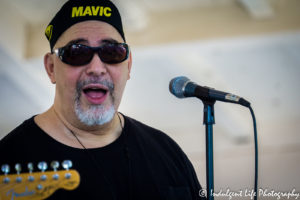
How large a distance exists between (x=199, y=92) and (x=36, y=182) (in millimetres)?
805

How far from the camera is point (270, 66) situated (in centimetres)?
679

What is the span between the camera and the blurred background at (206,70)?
17.0 ft

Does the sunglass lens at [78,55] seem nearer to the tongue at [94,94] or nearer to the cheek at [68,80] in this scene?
the cheek at [68,80]

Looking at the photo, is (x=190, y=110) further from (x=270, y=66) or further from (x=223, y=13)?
(x=223, y=13)

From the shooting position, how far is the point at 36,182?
1.96 metres

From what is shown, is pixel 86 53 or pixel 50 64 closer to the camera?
pixel 86 53

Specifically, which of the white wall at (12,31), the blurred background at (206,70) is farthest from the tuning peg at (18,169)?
the white wall at (12,31)

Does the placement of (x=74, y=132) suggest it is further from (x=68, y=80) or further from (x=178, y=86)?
(x=178, y=86)

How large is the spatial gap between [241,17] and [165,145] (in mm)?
3184

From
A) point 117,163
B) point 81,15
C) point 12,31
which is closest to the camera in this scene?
point 117,163

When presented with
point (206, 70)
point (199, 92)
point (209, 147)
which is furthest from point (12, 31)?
point (209, 147)

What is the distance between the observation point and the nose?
7.20 feet

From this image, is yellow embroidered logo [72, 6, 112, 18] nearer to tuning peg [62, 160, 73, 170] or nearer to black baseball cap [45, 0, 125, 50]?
black baseball cap [45, 0, 125, 50]

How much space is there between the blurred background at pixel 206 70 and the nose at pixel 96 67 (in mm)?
2591
